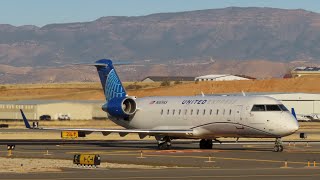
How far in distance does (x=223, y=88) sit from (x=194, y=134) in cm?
13540

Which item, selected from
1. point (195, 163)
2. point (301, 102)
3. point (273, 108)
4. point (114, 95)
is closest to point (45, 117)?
point (301, 102)

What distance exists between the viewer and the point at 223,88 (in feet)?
648

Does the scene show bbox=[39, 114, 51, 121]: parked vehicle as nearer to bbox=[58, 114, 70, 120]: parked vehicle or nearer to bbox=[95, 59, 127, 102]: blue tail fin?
bbox=[58, 114, 70, 120]: parked vehicle

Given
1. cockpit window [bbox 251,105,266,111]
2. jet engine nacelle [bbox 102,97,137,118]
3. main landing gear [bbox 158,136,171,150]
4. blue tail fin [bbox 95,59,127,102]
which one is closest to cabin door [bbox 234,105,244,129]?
cockpit window [bbox 251,105,266,111]

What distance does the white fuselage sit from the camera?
194 ft

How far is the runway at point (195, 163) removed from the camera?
38156 mm

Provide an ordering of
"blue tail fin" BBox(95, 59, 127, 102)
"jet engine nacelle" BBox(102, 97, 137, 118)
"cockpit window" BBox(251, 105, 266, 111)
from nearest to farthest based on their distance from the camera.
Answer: "cockpit window" BBox(251, 105, 266, 111), "jet engine nacelle" BBox(102, 97, 137, 118), "blue tail fin" BBox(95, 59, 127, 102)

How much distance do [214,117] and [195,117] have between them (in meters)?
1.85

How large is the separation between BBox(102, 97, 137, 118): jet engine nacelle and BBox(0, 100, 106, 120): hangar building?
8938 centimetres

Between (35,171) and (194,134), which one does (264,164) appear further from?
(194,134)

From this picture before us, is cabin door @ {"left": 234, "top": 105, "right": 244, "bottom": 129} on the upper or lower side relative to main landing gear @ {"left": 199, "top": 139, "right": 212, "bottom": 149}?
upper

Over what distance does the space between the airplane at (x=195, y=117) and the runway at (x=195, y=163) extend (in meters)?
1.56

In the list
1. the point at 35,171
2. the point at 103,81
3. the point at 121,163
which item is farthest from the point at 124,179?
the point at 103,81

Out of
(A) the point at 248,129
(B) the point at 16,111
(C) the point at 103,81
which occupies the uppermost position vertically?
(B) the point at 16,111
